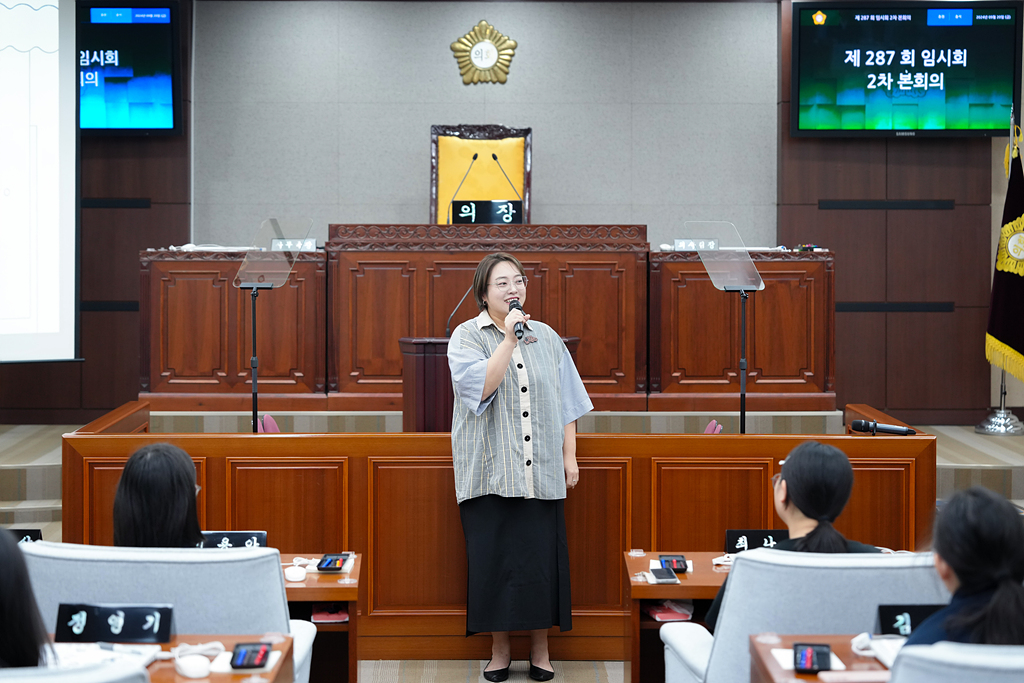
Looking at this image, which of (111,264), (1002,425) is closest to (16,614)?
(111,264)

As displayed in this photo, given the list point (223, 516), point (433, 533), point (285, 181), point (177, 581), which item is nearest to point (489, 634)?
point (433, 533)

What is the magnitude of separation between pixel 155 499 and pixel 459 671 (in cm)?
172

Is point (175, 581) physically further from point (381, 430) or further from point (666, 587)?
point (381, 430)

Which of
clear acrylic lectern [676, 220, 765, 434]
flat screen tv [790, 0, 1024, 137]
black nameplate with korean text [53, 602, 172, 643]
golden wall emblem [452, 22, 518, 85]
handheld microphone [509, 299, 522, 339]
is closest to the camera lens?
black nameplate with korean text [53, 602, 172, 643]

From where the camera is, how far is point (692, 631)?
2.43 meters

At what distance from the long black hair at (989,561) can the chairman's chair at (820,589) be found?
40 cm

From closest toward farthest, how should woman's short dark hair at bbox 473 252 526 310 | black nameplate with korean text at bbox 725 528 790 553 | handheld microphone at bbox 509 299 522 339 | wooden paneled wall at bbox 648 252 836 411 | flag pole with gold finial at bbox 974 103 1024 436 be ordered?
black nameplate with korean text at bbox 725 528 790 553, handheld microphone at bbox 509 299 522 339, woman's short dark hair at bbox 473 252 526 310, wooden paneled wall at bbox 648 252 836 411, flag pole with gold finial at bbox 974 103 1024 436

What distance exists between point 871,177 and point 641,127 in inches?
68.4

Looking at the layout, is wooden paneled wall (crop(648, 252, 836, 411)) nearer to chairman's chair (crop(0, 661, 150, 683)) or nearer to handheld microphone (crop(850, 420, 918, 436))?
handheld microphone (crop(850, 420, 918, 436))

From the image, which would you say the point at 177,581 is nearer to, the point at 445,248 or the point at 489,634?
the point at 489,634

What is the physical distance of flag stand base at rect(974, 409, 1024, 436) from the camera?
6.30 metres

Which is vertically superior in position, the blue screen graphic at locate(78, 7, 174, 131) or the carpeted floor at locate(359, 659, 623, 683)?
the blue screen graphic at locate(78, 7, 174, 131)

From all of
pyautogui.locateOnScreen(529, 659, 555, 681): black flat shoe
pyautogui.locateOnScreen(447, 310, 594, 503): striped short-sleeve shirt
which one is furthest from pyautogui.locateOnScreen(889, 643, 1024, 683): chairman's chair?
pyautogui.locateOnScreen(529, 659, 555, 681): black flat shoe

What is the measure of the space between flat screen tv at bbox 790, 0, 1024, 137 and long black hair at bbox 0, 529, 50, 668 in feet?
20.8
